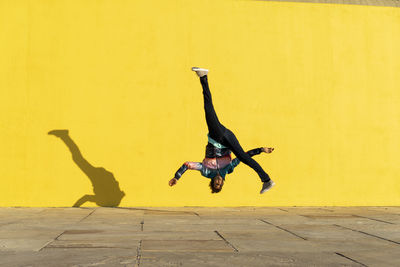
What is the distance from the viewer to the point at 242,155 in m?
6.63

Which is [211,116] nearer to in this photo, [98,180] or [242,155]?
[242,155]

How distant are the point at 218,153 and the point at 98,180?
3.99 meters

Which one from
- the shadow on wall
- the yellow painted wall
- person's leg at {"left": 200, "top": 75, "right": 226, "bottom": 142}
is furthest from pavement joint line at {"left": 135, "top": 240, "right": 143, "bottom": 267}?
the yellow painted wall

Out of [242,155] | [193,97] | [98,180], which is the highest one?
[193,97]

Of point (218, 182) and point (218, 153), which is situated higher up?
point (218, 153)

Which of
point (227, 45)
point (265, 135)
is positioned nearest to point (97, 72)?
point (227, 45)

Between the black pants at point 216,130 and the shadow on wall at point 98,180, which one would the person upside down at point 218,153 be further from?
the shadow on wall at point 98,180

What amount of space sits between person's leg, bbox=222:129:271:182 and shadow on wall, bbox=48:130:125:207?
400cm

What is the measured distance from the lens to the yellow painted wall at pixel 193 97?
991 cm

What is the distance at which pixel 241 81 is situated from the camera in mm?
10492

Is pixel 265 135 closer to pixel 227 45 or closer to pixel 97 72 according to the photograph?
pixel 227 45

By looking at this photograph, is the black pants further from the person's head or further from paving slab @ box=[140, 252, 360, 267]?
paving slab @ box=[140, 252, 360, 267]

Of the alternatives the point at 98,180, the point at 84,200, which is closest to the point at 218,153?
the point at 98,180

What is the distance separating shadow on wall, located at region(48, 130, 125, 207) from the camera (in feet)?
32.3
